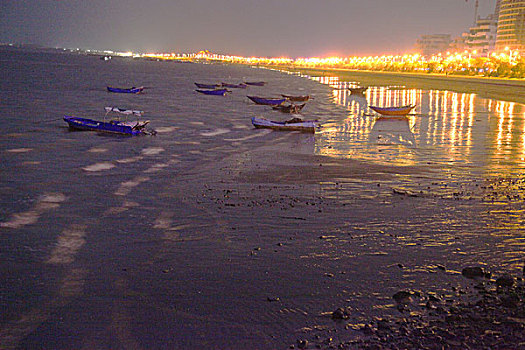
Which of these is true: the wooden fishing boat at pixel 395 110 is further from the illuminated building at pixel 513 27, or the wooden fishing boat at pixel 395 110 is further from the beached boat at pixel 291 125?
the illuminated building at pixel 513 27

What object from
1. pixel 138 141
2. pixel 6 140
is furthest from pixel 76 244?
pixel 6 140

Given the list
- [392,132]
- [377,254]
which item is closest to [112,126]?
[392,132]

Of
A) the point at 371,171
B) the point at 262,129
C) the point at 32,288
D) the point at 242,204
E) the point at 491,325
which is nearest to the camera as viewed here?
the point at 491,325

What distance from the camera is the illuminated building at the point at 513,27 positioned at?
187 metres

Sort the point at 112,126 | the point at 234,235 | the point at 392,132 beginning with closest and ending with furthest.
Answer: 1. the point at 234,235
2. the point at 112,126
3. the point at 392,132

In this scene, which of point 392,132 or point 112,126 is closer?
point 112,126

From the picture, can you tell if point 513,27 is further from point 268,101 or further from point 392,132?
point 392,132

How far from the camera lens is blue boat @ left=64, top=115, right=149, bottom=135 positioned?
109 ft

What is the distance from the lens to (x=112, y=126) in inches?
1321

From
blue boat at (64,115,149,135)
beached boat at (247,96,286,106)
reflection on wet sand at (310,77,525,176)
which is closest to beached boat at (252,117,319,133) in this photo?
reflection on wet sand at (310,77,525,176)

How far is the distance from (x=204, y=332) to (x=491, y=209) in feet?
36.1

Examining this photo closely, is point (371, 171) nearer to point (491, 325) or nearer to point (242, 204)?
point (242, 204)

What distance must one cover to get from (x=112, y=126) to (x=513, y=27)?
19873cm

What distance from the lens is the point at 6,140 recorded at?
102 ft
